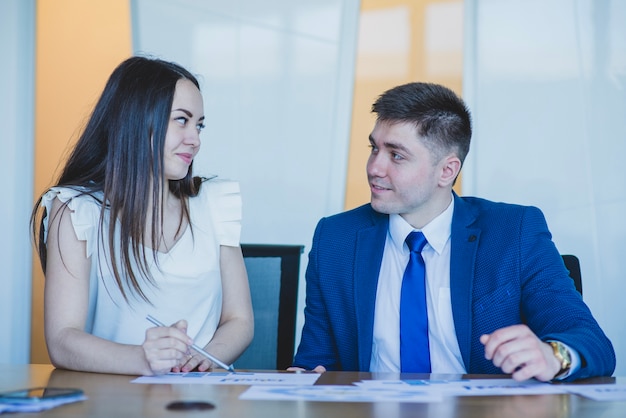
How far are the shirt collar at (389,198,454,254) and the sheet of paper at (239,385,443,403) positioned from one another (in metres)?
0.84

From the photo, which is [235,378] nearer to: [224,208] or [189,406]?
[189,406]

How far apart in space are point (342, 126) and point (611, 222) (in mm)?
1373

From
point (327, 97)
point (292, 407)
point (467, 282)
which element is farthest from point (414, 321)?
point (327, 97)

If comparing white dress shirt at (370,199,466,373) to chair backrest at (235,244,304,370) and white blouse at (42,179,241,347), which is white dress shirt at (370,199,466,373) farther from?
white blouse at (42,179,241,347)

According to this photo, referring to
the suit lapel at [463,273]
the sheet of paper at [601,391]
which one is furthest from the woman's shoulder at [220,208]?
the sheet of paper at [601,391]

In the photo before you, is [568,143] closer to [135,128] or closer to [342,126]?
[342,126]

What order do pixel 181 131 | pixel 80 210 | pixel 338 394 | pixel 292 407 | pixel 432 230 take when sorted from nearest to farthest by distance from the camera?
pixel 292 407, pixel 338 394, pixel 80 210, pixel 181 131, pixel 432 230

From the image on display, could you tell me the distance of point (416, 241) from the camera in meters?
2.17

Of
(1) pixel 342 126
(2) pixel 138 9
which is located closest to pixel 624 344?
(1) pixel 342 126

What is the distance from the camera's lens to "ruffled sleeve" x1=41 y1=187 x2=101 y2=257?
1.95m

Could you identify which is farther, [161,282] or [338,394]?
[161,282]

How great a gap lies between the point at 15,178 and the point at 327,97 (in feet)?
5.57

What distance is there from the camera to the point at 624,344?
11.4ft

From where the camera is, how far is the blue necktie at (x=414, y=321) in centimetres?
204
